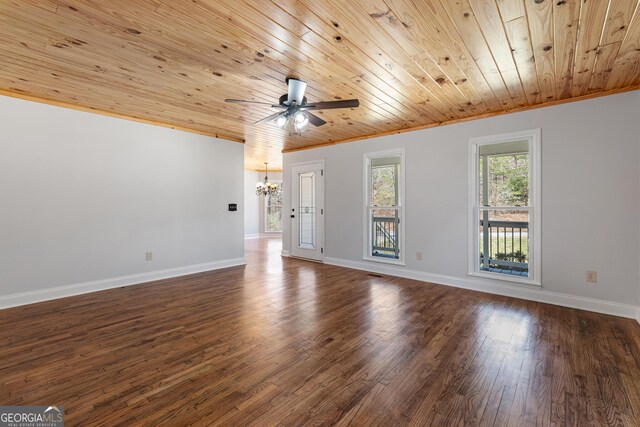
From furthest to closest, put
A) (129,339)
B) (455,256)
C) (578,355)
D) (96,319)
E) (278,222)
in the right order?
1. (278,222)
2. (455,256)
3. (96,319)
4. (129,339)
5. (578,355)

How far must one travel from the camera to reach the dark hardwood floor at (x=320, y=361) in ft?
5.48

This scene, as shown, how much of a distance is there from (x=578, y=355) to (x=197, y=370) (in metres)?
2.90

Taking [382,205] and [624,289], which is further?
[382,205]

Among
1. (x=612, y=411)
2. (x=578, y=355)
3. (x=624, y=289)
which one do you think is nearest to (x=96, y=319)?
(x=612, y=411)

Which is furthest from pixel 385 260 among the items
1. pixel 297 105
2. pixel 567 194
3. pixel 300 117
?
pixel 297 105

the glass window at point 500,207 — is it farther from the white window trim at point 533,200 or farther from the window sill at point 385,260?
the window sill at point 385,260

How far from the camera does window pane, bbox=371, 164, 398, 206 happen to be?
210 inches

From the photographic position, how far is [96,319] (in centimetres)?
299

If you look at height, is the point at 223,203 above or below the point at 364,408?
above

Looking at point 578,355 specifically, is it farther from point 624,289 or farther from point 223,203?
point 223,203

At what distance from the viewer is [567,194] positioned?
3.44 meters

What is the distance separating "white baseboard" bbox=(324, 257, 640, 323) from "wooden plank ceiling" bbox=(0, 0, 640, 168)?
2.31 m

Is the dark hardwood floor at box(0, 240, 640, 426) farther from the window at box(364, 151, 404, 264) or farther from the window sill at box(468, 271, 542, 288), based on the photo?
the window at box(364, 151, 404, 264)

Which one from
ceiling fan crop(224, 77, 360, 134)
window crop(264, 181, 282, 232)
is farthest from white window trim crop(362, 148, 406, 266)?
window crop(264, 181, 282, 232)
